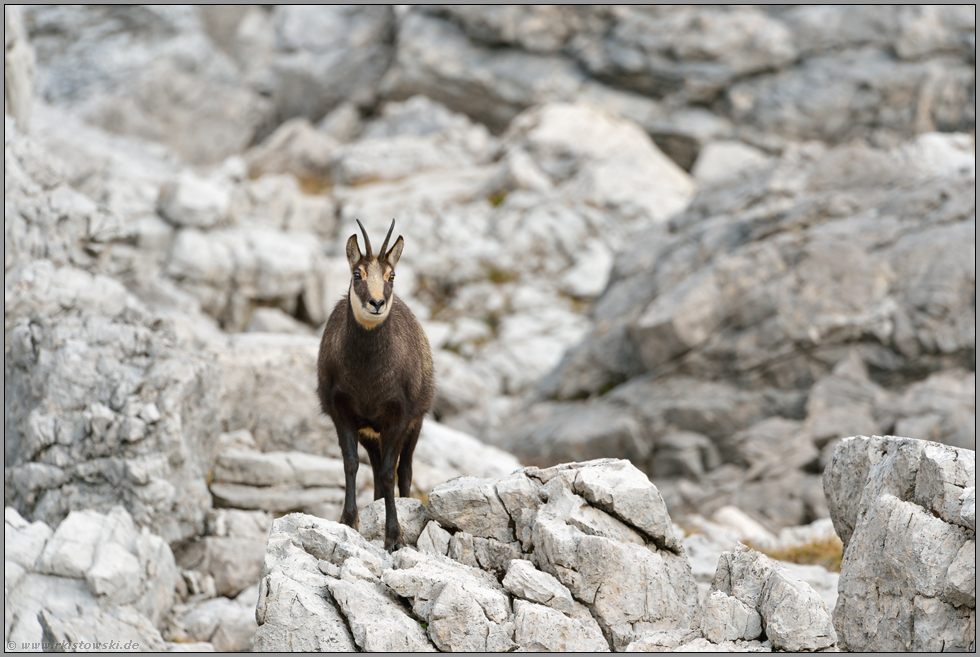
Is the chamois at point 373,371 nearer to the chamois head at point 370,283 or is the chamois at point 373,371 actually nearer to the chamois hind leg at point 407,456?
the chamois head at point 370,283

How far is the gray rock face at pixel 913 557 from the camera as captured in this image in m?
8.23

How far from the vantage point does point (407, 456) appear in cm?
1141

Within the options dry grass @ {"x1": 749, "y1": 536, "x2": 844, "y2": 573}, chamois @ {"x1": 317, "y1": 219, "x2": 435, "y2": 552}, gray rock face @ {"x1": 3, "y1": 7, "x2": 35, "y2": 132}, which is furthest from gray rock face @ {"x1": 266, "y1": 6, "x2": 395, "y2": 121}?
chamois @ {"x1": 317, "y1": 219, "x2": 435, "y2": 552}

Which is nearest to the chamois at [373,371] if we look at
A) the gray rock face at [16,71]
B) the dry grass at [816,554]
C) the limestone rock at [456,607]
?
the limestone rock at [456,607]

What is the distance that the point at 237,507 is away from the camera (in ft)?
53.9

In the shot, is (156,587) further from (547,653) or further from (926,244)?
(926,244)

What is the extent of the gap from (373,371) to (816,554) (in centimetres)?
1049

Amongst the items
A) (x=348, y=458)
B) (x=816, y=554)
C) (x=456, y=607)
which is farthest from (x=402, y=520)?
(x=816, y=554)

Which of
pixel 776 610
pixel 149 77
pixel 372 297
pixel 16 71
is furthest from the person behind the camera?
pixel 149 77

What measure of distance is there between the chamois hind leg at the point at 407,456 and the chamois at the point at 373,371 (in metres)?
0.13

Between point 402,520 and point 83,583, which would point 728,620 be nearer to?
point 402,520

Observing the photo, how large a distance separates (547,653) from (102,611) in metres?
6.99

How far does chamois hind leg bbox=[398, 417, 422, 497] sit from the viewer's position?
1116cm

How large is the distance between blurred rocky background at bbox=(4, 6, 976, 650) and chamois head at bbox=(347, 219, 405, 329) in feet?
19.7
